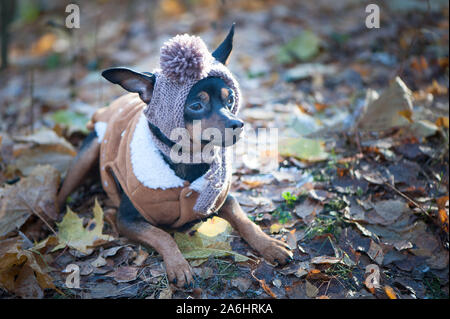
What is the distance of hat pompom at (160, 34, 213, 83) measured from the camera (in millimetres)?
2186

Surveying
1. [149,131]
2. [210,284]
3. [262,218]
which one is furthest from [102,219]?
[262,218]

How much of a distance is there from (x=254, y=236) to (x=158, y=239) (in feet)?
1.87

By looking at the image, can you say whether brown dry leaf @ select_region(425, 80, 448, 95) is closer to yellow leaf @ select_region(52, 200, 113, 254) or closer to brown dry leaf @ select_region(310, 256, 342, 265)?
brown dry leaf @ select_region(310, 256, 342, 265)

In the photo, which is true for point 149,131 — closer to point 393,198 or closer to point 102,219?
point 102,219

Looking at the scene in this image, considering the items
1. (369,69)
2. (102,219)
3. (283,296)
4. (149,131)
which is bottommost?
(283,296)

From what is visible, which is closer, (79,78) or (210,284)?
(210,284)

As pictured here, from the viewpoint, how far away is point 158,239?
252 centimetres

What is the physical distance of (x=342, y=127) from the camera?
12.2 feet

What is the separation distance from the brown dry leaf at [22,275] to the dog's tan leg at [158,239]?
1.71 ft

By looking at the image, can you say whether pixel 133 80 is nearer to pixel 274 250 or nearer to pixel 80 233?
pixel 80 233

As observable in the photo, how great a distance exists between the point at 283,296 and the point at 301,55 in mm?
3899

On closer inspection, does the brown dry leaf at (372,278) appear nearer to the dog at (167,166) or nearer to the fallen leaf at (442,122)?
the dog at (167,166)

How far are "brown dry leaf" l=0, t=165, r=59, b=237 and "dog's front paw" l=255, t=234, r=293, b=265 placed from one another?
148 centimetres

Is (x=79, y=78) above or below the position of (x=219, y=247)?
above
